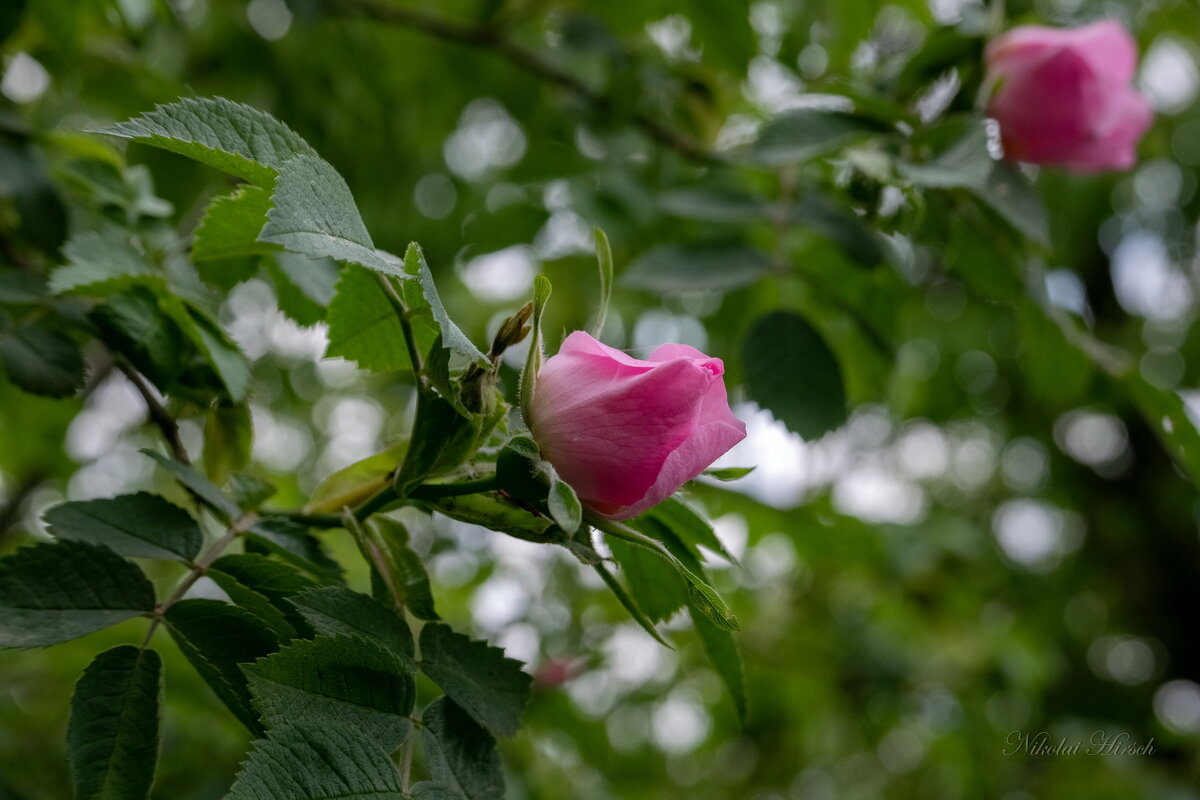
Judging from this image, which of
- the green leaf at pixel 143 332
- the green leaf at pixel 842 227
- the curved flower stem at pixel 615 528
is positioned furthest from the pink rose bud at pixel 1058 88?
the green leaf at pixel 143 332

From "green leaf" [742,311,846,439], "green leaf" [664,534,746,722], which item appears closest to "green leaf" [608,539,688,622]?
"green leaf" [664,534,746,722]

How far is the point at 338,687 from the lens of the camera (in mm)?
478

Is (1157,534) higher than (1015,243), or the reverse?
(1015,243)

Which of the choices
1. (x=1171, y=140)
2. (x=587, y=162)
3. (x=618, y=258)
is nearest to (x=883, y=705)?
(x=618, y=258)

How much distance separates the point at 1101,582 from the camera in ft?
14.9

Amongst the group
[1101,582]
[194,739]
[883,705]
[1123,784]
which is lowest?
[1101,582]

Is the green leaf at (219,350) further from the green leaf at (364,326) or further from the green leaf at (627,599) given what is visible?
the green leaf at (627,599)

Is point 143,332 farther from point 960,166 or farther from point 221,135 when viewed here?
point 960,166

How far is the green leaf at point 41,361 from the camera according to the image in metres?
0.69

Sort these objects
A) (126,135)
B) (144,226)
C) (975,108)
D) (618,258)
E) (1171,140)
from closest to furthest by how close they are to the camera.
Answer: (126,135) → (144,226) → (975,108) → (618,258) → (1171,140)

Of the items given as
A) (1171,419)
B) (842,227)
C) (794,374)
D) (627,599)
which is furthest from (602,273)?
(1171,419)

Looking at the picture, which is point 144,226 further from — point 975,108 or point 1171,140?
point 1171,140

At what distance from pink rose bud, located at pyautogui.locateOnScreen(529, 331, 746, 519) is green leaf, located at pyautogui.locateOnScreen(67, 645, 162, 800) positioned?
10.2 inches

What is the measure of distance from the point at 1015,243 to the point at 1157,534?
4.42 metres
